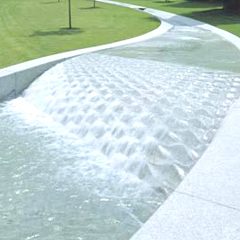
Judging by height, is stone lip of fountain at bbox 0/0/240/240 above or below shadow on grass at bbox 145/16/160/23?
above

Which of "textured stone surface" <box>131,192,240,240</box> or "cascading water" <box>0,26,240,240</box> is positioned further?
"cascading water" <box>0,26,240,240</box>

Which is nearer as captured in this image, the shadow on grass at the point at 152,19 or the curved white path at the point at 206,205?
the curved white path at the point at 206,205

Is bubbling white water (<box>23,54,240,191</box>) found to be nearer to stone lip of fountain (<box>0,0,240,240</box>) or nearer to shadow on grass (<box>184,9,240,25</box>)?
stone lip of fountain (<box>0,0,240,240</box>)

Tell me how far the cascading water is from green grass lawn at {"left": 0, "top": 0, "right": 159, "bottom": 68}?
1.93m

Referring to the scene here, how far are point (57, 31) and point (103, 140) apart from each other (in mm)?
9736

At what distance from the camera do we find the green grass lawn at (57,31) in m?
11.5

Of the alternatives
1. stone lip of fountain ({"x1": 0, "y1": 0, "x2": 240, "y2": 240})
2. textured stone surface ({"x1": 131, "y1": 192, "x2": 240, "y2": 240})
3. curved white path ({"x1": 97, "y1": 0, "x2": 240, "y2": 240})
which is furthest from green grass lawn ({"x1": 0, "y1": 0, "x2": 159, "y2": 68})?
textured stone surface ({"x1": 131, "y1": 192, "x2": 240, "y2": 240})

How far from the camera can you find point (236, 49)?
38.3ft

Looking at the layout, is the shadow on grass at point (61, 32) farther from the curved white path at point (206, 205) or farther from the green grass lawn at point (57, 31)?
the curved white path at point (206, 205)

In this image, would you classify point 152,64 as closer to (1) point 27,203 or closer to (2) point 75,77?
(2) point 75,77

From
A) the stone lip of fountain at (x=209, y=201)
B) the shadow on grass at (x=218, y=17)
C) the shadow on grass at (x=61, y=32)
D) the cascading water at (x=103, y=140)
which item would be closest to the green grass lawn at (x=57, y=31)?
the shadow on grass at (x=61, y=32)

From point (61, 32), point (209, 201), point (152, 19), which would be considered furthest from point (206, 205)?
point (152, 19)

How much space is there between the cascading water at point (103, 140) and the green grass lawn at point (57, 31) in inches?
76.2

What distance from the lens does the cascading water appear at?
4480 millimetres
